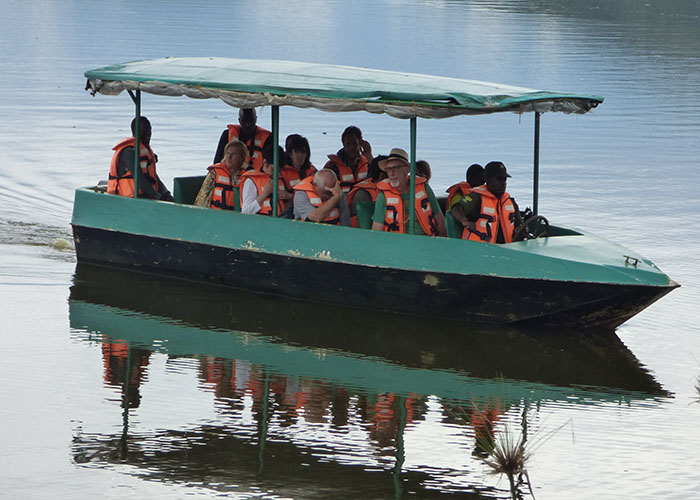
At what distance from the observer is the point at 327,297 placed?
11.3m

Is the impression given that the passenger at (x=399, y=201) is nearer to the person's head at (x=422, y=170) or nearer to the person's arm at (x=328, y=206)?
the person's arm at (x=328, y=206)

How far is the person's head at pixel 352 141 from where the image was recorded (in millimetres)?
12383

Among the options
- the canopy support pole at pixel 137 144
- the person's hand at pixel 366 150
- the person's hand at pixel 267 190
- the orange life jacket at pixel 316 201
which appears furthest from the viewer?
the person's hand at pixel 366 150

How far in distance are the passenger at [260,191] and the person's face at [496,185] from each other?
2063 millimetres

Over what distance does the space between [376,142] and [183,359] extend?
11.0 meters

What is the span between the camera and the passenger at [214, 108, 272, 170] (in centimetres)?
1317

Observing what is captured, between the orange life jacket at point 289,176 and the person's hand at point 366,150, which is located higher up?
the person's hand at point 366,150

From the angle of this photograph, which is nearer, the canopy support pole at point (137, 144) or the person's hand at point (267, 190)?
the person's hand at point (267, 190)

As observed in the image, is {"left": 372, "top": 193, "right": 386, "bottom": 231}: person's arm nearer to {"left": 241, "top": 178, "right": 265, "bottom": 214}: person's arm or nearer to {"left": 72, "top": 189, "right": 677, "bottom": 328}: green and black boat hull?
{"left": 72, "top": 189, "right": 677, "bottom": 328}: green and black boat hull

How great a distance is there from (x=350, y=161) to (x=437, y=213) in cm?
164

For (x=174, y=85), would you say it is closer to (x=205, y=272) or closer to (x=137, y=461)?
(x=205, y=272)

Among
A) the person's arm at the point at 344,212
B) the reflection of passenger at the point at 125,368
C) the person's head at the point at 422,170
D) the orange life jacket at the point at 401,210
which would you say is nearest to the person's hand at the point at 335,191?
the person's arm at the point at 344,212

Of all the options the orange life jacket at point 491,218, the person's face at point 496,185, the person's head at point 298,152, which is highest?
the person's head at point 298,152

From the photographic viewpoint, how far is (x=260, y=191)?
38.7 feet
